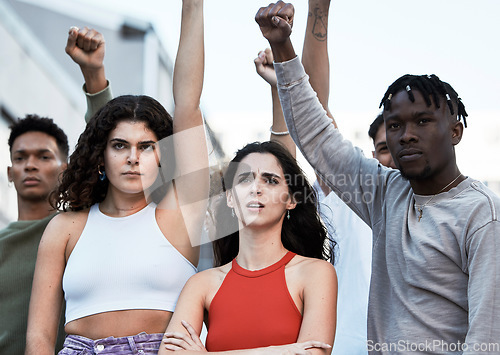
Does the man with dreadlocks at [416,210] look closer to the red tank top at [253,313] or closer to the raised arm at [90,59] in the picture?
the red tank top at [253,313]

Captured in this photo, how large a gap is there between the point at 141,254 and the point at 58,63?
9461mm

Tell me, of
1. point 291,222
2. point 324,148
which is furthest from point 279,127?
point 324,148

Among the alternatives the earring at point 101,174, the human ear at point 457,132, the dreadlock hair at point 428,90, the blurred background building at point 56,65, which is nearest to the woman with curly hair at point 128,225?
the earring at point 101,174

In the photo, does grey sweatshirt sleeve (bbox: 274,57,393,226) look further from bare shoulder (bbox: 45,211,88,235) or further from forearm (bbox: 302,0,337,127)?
bare shoulder (bbox: 45,211,88,235)

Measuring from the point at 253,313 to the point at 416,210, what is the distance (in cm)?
73

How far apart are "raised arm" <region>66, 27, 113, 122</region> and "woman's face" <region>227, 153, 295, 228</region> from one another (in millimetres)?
940

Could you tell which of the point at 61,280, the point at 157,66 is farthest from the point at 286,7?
the point at 157,66

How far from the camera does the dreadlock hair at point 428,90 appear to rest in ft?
7.93

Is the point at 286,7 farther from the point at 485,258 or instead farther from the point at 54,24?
the point at 54,24

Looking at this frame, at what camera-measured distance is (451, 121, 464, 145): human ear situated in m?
2.42

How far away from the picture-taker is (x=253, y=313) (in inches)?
97.3

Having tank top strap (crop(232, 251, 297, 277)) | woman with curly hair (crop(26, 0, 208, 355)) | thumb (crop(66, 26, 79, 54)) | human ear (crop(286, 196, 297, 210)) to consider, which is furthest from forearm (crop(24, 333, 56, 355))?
thumb (crop(66, 26, 79, 54))

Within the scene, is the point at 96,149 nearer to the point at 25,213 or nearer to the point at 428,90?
the point at 25,213

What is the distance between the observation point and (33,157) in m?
3.66
